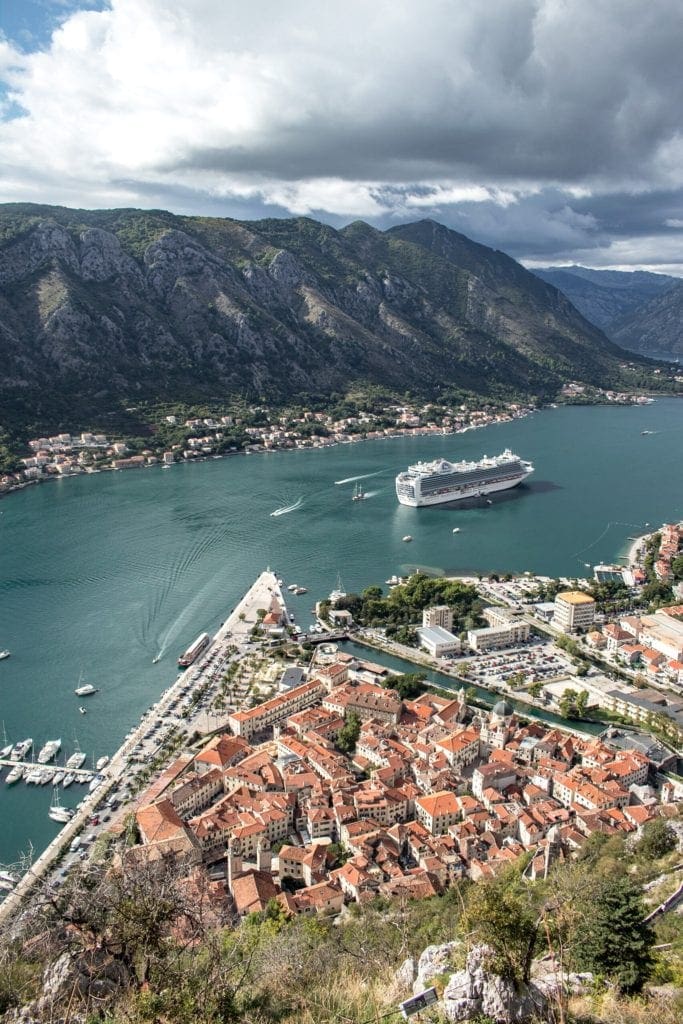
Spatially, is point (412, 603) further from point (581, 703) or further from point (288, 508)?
point (288, 508)

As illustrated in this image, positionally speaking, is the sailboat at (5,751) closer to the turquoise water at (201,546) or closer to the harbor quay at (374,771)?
the turquoise water at (201,546)

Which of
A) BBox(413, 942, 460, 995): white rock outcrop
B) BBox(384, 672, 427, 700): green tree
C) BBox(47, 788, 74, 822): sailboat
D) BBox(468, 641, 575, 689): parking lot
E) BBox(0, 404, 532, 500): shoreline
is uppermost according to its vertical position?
BBox(413, 942, 460, 995): white rock outcrop

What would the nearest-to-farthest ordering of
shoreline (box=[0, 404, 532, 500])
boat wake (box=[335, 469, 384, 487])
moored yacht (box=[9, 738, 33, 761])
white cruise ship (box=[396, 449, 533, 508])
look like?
moored yacht (box=[9, 738, 33, 761])
white cruise ship (box=[396, 449, 533, 508])
boat wake (box=[335, 469, 384, 487])
shoreline (box=[0, 404, 532, 500])

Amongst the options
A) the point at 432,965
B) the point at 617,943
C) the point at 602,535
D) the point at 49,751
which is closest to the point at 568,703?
the point at 617,943

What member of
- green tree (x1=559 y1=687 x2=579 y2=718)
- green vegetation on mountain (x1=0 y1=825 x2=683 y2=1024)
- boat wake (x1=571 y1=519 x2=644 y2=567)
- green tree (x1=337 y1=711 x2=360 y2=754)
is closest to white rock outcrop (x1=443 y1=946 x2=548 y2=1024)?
green vegetation on mountain (x1=0 y1=825 x2=683 y2=1024)

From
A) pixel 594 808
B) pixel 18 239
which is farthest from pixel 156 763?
pixel 18 239

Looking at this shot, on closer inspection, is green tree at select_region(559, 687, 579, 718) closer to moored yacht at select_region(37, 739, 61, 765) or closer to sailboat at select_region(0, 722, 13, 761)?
moored yacht at select_region(37, 739, 61, 765)

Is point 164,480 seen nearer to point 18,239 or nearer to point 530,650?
point 530,650

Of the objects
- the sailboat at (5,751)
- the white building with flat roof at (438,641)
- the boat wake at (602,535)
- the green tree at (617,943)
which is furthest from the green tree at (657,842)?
the boat wake at (602,535)
